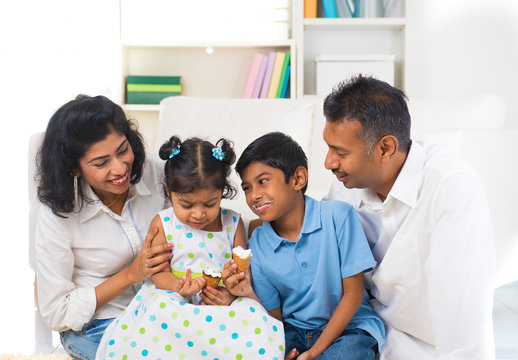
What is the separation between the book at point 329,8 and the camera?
11.3 feet

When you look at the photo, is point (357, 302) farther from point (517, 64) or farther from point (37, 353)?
point (517, 64)

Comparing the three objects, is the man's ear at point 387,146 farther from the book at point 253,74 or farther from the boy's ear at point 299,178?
the book at point 253,74

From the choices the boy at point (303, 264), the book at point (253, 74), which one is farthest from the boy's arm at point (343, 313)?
the book at point (253, 74)

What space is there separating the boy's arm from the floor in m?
0.72

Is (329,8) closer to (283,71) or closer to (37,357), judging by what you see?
(283,71)

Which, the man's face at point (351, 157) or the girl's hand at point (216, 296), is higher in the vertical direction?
the man's face at point (351, 157)

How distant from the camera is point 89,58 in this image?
11.9ft

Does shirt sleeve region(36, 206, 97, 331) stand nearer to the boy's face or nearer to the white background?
the boy's face

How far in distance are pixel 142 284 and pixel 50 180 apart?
0.39 meters

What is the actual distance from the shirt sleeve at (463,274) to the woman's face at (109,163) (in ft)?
2.71

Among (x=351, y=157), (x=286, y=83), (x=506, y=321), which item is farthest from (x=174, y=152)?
(x=286, y=83)

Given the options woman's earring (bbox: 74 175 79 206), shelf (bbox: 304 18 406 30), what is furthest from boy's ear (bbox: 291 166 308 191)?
shelf (bbox: 304 18 406 30)

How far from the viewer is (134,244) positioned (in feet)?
5.42

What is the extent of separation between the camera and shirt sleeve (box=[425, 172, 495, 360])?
126cm
